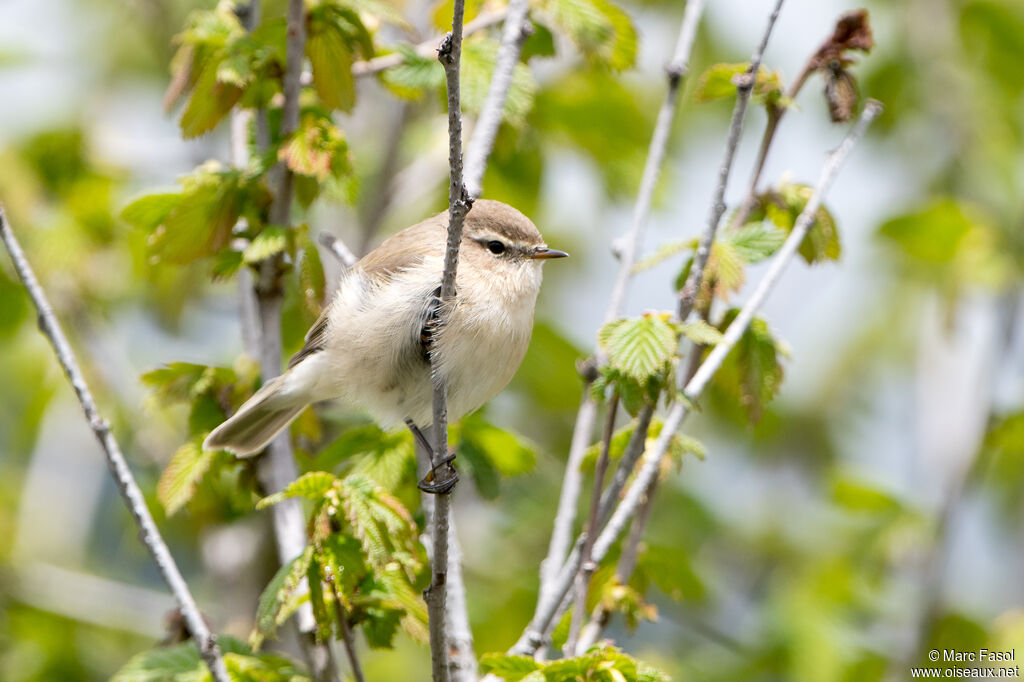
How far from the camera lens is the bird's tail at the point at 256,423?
2.89m

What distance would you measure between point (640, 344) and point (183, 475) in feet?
4.41

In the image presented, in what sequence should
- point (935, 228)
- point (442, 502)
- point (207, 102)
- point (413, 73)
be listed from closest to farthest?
1. point (442, 502)
2. point (207, 102)
3. point (413, 73)
4. point (935, 228)

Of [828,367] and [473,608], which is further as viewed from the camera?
[828,367]

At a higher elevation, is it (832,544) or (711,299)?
(711,299)

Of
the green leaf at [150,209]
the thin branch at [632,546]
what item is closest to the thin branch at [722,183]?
the thin branch at [632,546]

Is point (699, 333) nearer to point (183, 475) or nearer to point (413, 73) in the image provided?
point (413, 73)

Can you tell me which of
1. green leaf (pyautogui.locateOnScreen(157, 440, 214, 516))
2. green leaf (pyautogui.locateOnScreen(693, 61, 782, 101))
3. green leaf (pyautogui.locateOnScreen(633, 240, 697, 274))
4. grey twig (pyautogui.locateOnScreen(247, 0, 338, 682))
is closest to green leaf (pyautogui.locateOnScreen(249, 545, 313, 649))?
grey twig (pyautogui.locateOnScreen(247, 0, 338, 682))

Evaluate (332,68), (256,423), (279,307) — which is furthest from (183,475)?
(332,68)

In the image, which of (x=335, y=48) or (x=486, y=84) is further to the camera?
(x=486, y=84)

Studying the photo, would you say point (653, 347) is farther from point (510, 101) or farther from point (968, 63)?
point (968, 63)

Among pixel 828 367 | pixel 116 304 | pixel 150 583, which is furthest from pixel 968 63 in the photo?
pixel 150 583

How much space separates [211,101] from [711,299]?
1564 millimetres

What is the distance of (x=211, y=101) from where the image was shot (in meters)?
2.94

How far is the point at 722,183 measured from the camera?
2.56 metres
